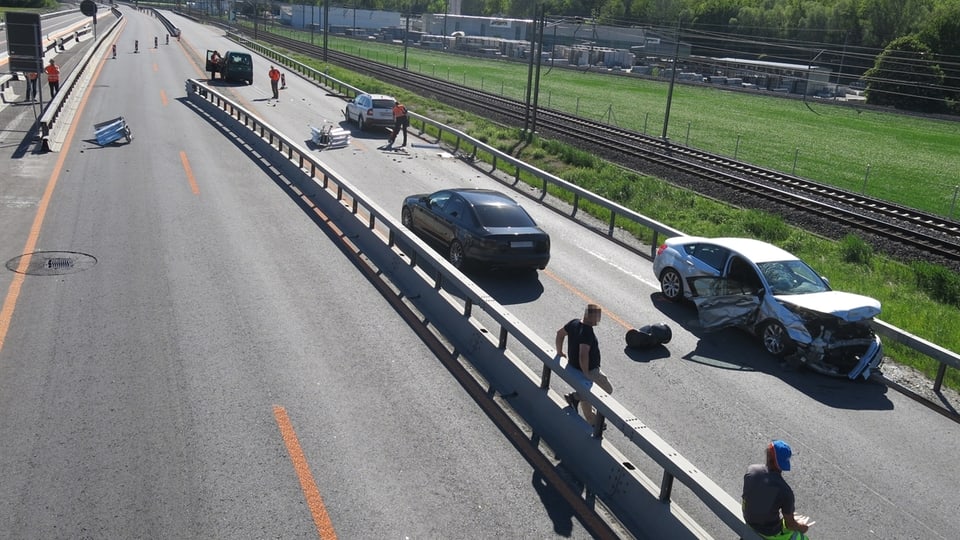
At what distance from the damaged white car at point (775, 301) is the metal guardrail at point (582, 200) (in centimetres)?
59

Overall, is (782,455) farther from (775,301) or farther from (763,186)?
(763,186)

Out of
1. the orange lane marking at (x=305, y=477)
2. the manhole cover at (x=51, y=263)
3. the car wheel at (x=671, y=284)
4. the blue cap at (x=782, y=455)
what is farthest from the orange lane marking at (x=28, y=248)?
the car wheel at (x=671, y=284)

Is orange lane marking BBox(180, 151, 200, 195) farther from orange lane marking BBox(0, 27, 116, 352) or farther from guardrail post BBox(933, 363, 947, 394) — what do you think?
guardrail post BBox(933, 363, 947, 394)

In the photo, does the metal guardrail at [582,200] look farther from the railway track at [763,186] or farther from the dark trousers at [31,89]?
the dark trousers at [31,89]

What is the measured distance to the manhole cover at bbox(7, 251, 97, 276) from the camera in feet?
44.2

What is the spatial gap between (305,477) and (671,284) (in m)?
8.94

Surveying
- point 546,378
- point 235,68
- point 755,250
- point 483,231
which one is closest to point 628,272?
point 755,250

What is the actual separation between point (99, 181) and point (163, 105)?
54.1 feet

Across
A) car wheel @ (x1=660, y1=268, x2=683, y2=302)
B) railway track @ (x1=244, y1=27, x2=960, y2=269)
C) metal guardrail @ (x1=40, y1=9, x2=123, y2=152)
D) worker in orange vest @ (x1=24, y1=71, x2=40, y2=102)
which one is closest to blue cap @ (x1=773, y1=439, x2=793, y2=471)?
car wheel @ (x1=660, y1=268, x2=683, y2=302)

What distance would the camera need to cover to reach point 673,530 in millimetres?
7074

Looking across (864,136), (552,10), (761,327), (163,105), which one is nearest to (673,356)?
(761,327)

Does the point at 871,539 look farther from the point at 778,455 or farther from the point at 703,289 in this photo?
the point at 703,289

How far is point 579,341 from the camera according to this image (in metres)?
8.92

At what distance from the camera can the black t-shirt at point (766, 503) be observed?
21.4 feet
